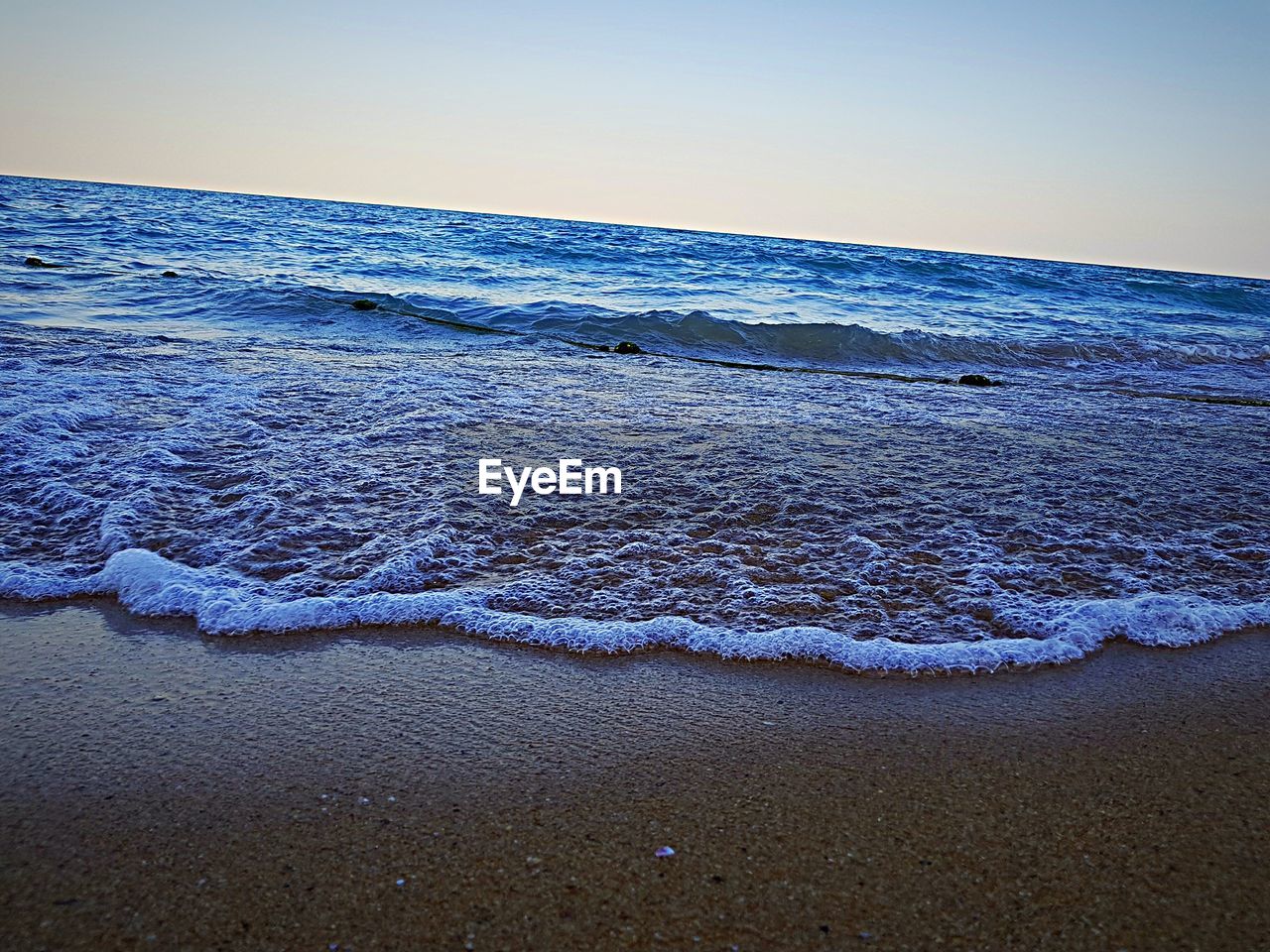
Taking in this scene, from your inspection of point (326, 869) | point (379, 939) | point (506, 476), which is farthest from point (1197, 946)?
point (506, 476)

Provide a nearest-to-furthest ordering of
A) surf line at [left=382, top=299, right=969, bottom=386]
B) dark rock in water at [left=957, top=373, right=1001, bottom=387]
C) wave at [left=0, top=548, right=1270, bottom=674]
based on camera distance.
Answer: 1. wave at [left=0, top=548, right=1270, bottom=674]
2. dark rock in water at [left=957, top=373, right=1001, bottom=387]
3. surf line at [left=382, top=299, right=969, bottom=386]

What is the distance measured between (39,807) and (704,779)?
1300mm

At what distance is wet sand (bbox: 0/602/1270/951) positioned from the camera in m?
1.31

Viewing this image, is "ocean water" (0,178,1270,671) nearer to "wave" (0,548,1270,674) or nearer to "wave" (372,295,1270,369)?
"wave" (0,548,1270,674)

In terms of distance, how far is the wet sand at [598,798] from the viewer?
1310mm

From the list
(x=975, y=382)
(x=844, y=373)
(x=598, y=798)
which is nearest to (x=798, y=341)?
(x=844, y=373)

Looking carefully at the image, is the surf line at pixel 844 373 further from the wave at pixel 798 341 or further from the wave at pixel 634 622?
the wave at pixel 634 622

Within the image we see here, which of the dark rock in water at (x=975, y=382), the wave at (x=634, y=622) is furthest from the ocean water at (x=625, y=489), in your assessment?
the dark rock in water at (x=975, y=382)

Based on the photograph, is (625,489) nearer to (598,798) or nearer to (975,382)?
(598,798)

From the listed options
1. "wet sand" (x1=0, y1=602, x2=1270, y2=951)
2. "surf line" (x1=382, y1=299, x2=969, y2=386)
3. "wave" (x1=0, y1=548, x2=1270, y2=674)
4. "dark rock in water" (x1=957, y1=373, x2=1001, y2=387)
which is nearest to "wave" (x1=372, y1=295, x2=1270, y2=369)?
"surf line" (x1=382, y1=299, x2=969, y2=386)

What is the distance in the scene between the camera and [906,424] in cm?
511

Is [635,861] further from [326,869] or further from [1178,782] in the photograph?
[1178,782]

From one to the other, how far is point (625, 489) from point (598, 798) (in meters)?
1.99

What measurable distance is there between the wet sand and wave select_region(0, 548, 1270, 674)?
0.07 metres
